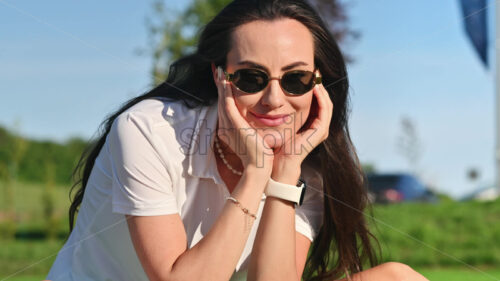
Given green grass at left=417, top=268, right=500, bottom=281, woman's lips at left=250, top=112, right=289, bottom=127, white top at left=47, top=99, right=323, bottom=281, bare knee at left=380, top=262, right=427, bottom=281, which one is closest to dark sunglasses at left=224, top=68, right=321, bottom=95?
woman's lips at left=250, top=112, right=289, bottom=127

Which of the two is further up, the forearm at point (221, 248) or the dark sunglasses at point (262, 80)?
the dark sunglasses at point (262, 80)

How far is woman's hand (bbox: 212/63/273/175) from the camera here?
2.86m

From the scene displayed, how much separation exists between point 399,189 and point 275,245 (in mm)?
14937

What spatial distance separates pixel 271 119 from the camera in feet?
9.95

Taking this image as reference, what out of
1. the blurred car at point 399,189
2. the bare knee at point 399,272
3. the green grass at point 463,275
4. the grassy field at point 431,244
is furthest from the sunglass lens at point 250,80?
the blurred car at point 399,189

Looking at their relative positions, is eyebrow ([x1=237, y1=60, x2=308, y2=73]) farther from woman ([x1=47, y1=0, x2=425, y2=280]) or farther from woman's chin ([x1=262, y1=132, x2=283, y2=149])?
woman's chin ([x1=262, y1=132, x2=283, y2=149])

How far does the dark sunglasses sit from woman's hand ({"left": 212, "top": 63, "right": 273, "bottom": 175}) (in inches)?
2.5

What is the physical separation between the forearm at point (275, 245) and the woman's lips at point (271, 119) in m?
0.29

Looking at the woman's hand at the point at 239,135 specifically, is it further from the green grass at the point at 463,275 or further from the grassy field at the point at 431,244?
the grassy field at the point at 431,244

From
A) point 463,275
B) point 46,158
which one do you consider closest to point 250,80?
point 463,275

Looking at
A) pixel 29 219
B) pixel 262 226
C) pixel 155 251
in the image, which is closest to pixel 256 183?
pixel 262 226

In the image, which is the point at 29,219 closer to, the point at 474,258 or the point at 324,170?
the point at 474,258

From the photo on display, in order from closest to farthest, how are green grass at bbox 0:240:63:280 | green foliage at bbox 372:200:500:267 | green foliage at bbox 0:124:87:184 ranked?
green foliage at bbox 372:200:500:267, green grass at bbox 0:240:63:280, green foliage at bbox 0:124:87:184

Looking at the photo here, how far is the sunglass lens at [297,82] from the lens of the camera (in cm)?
300
